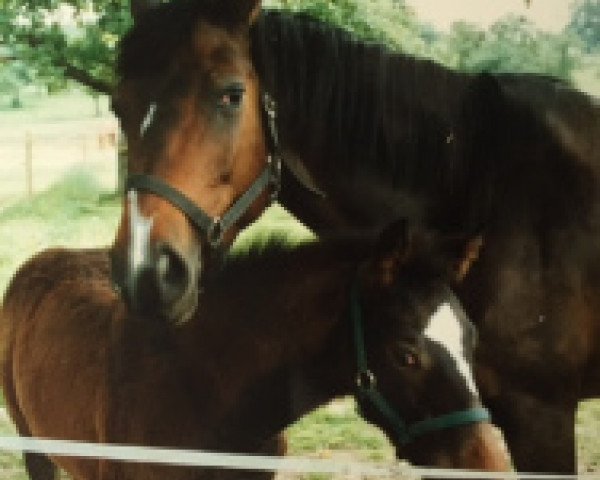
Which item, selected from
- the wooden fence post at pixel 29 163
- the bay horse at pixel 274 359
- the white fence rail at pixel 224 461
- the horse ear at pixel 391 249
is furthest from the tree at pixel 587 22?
the wooden fence post at pixel 29 163

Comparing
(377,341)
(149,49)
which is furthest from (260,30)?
(377,341)

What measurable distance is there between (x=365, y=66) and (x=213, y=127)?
1.03 ft

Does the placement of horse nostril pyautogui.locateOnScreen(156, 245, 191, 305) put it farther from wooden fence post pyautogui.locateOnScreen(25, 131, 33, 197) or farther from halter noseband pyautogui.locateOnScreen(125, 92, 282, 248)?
wooden fence post pyautogui.locateOnScreen(25, 131, 33, 197)

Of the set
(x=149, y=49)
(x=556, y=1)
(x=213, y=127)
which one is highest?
(x=556, y=1)

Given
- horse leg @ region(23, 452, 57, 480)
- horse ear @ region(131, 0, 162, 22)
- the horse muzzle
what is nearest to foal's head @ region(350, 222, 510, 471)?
the horse muzzle

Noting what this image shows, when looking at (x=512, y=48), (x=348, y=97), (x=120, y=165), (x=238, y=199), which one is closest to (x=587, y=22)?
(x=512, y=48)

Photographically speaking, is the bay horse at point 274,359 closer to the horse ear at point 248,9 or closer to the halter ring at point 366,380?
the halter ring at point 366,380

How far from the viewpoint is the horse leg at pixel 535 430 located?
1.27m

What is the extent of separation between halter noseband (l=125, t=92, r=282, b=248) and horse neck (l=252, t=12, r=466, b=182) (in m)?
0.04

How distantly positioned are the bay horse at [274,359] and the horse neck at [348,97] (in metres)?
0.17

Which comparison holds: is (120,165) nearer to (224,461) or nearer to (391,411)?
(224,461)

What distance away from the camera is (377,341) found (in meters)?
1.11

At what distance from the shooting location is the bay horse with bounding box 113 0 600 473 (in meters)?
1.25

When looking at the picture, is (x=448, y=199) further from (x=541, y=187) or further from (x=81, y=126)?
(x=81, y=126)
